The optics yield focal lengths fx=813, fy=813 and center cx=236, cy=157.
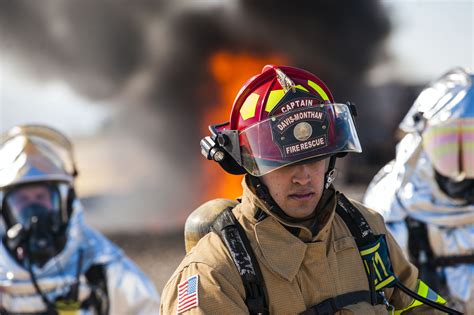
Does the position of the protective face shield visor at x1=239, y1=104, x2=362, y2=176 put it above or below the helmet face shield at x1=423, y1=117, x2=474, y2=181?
above

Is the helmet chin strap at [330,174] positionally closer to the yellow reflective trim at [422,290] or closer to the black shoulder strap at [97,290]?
the yellow reflective trim at [422,290]

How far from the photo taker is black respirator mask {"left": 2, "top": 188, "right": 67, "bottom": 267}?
16.8ft

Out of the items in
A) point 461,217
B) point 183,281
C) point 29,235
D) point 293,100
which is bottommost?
point 461,217

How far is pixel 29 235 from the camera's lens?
515cm

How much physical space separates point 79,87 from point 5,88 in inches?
87.4

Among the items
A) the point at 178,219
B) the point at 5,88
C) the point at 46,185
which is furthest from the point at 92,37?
the point at 46,185

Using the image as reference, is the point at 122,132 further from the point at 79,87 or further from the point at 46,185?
the point at 46,185

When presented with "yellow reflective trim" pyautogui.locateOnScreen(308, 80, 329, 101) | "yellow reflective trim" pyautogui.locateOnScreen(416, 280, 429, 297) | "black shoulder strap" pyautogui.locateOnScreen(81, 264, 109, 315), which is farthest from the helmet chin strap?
"black shoulder strap" pyautogui.locateOnScreen(81, 264, 109, 315)

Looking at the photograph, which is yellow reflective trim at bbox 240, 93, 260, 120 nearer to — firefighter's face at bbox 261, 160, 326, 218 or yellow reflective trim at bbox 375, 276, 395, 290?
firefighter's face at bbox 261, 160, 326, 218

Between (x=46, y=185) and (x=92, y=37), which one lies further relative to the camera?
(x=92, y=37)

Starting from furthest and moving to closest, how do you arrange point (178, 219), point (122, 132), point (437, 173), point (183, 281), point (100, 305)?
point (122, 132) → point (178, 219) → point (437, 173) → point (100, 305) → point (183, 281)

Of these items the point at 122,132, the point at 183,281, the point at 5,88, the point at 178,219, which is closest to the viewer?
the point at 183,281

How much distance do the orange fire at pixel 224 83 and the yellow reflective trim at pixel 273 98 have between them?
14.3m

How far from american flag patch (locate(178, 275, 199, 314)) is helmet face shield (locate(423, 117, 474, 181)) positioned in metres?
3.35
